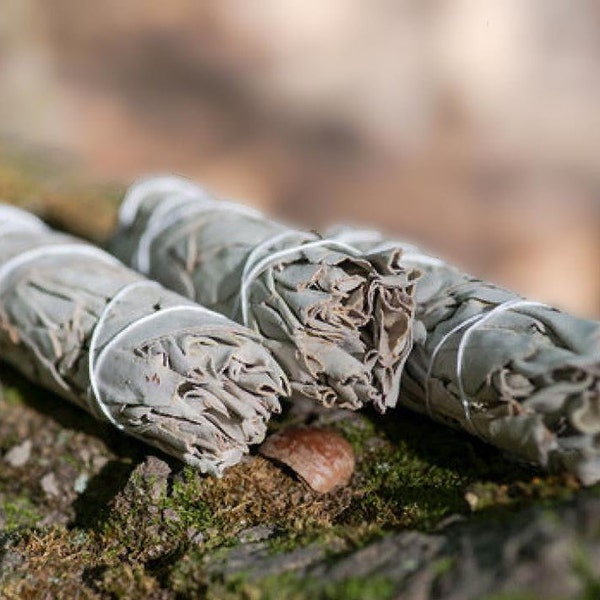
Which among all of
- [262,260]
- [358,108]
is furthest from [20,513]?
[358,108]

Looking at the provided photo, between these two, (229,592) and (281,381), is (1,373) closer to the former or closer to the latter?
(281,381)

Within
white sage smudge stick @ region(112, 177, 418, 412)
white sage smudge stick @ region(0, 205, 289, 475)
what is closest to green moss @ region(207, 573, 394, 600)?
white sage smudge stick @ region(0, 205, 289, 475)

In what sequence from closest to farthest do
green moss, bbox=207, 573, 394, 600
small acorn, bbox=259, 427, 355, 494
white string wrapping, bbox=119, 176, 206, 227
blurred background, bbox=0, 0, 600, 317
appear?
1. green moss, bbox=207, 573, 394, 600
2. small acorn, bbox=259, 427, 355, 494
3. white string wrapping, bbox=119, 176, 206, 227
4. blurred background, bbox=0, 0, 600, 317

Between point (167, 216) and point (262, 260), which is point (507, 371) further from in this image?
point (167, 216)

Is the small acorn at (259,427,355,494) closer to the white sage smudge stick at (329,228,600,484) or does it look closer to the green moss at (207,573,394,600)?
the white sage smudge stick at (329,228,600,484)

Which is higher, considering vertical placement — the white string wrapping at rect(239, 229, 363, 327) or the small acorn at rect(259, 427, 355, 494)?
the white string wrapping at rect(239, 229, 363, 327)

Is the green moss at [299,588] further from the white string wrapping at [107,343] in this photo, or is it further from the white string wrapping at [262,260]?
the white string wrapping at [262,260]
